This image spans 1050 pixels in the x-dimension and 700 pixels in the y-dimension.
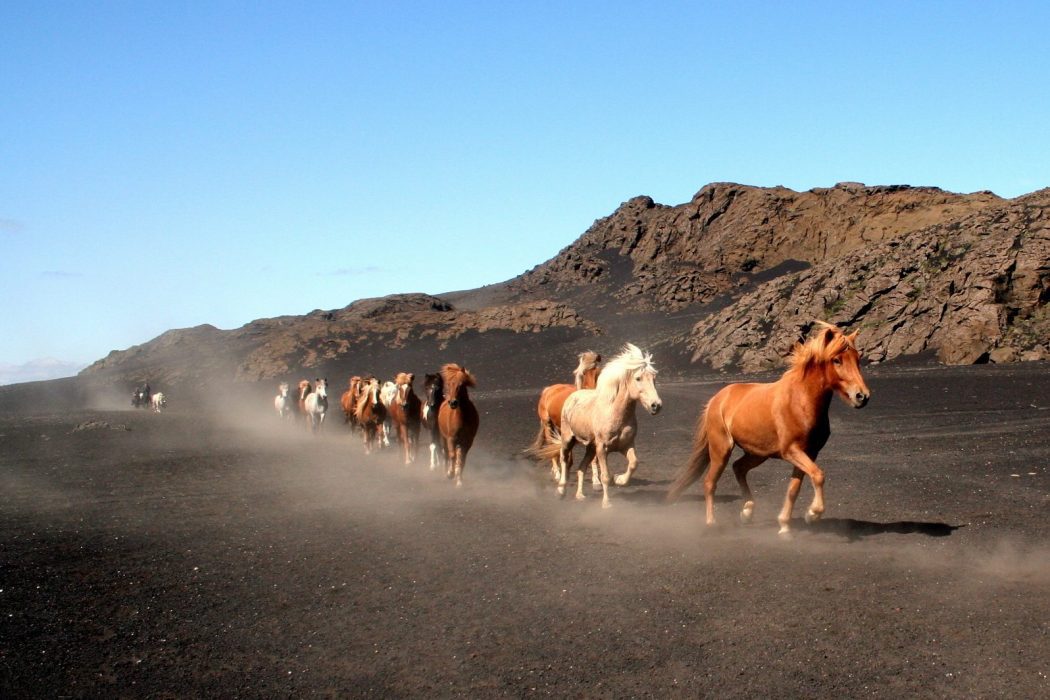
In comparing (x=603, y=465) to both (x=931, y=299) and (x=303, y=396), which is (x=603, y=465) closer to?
(x=303, y=396)

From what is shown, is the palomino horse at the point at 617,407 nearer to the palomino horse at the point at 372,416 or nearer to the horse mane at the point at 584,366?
the horse mane at the point at 584,366

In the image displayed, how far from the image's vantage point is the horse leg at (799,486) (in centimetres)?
936

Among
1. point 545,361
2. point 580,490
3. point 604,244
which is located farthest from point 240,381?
point 580,490

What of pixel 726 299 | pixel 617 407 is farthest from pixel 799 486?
pixel 726 299

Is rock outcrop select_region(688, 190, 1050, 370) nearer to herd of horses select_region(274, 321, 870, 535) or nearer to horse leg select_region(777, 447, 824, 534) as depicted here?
herd of horses select_region(274, 321, 870, 535)

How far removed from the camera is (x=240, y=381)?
257 feet

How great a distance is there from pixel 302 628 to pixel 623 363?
6.50 meters

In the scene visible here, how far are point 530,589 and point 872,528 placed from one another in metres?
4.65

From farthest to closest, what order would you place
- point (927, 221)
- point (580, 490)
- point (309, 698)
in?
point (927, 221) → point (580, 490) → point (309, 698)

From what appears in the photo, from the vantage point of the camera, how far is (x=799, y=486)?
9742 mm

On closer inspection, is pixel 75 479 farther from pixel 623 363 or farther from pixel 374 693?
pixel 374 693

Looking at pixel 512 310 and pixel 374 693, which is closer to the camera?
pixel 374 693

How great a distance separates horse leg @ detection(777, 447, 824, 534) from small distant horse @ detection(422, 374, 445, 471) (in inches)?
351

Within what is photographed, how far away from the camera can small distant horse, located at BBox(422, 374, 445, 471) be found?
1758 cm
